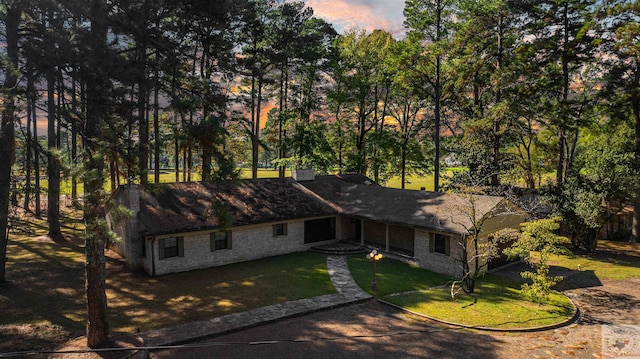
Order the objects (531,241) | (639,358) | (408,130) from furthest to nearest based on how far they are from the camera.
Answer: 1. (408,130)
2. (531,241)
3. (639,358)

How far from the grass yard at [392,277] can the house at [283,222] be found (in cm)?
94

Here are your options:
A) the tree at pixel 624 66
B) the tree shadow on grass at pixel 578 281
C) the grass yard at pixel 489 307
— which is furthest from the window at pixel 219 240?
the tree at pixel 624 66

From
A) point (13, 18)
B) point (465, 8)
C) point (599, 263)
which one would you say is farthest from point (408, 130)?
point (13, 18)

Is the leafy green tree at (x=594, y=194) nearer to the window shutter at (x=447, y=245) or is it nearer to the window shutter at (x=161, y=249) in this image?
the window shutter at (x=447, y=245)

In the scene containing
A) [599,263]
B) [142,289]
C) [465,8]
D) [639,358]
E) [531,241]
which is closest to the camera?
[639,358]

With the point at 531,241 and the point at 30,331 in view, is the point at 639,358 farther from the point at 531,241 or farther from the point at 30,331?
the point at 30,331

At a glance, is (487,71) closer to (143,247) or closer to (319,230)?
(319,230)

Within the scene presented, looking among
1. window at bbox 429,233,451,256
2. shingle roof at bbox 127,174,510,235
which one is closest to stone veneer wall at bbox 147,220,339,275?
shingle roof at bbox 127,174,510,235

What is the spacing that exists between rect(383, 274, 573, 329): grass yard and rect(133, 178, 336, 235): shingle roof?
32.1 feet

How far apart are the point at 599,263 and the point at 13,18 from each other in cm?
3434

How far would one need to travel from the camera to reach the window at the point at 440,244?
21547mm

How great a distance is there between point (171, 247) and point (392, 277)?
12.1 m

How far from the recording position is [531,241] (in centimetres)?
1666

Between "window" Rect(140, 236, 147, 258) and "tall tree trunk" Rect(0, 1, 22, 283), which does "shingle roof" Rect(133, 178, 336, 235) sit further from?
"tall tree trunk" Rect(0, 1, 22, 283)
